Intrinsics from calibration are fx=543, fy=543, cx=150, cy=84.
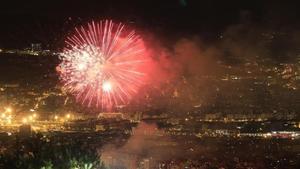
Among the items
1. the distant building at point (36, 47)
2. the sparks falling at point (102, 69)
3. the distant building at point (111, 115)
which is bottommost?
the distant building at point (111, 115)

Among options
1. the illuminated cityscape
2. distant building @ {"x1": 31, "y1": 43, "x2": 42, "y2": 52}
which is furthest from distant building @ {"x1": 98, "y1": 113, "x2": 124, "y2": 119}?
distant building @ {"x1": 31, "y1": 43, "x2": 42, "y2": 52}

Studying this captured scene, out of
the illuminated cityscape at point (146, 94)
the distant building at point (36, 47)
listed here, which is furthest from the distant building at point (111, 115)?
the distant building at point (36, 47)

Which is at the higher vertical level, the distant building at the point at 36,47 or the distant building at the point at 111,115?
the distant building at the point at 36,47

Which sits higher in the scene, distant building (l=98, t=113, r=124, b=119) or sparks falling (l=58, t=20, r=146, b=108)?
sparks falling (l=58, t=20, r=146, b=108)

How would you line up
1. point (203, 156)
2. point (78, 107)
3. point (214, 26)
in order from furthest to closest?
1. point (214, 26)
2. point (78, 107)
3. point (203, 156)

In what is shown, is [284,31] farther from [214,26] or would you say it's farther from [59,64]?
[59,64]

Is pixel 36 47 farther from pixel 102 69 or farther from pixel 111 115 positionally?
pixel 111 115

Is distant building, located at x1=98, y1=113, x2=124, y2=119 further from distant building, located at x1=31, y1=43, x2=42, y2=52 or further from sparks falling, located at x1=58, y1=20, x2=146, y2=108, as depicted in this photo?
distant building, located at x1=31, y1=43, x2=42, y2=52

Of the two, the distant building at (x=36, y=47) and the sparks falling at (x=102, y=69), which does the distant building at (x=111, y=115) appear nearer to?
the sparks falling at (x=102, y=69)

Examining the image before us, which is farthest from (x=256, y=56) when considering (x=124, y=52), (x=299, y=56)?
(x=124, y=52)
